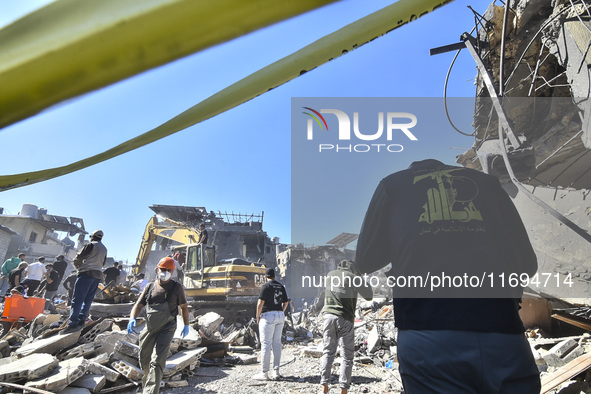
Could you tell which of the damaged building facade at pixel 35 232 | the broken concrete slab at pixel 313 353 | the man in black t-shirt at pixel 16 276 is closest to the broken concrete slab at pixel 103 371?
the broken concrete slab at pixel 313 353

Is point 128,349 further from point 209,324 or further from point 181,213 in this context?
point 181,213

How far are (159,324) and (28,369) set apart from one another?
1637 millimetres

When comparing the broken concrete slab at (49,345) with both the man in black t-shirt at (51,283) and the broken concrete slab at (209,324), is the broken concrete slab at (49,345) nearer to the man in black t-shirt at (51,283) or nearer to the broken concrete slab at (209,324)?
the broken concrete slab at (209,324)

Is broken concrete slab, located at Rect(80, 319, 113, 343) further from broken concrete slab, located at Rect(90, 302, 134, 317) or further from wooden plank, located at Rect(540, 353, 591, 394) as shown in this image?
wooden plank, located at Rect(540, 353, 591, 394)

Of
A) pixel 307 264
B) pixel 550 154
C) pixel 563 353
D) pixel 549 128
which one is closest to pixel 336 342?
pixel 563 353

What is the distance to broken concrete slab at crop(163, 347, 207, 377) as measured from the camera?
4840 millimetres

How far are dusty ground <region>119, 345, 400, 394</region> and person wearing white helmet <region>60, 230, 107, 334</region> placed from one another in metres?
1.57

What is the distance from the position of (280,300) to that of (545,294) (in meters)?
4.07

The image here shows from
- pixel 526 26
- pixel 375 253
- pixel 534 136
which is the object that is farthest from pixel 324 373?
pixel 526 26

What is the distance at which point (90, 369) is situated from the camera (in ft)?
14.2

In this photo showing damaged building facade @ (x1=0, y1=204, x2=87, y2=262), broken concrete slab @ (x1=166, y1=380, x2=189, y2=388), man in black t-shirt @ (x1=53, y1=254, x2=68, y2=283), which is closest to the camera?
broken concrete slab @ (x1=166, y1=380, x2=189, y2=388)

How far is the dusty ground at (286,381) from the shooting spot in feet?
15.3

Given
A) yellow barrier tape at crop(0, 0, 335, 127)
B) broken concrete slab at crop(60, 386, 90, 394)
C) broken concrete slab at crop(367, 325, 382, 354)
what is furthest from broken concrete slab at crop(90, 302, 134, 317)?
yellow barrier tape at crop(0, 0, 335, 127)

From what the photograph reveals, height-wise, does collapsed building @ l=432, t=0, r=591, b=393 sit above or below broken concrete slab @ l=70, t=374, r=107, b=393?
above
